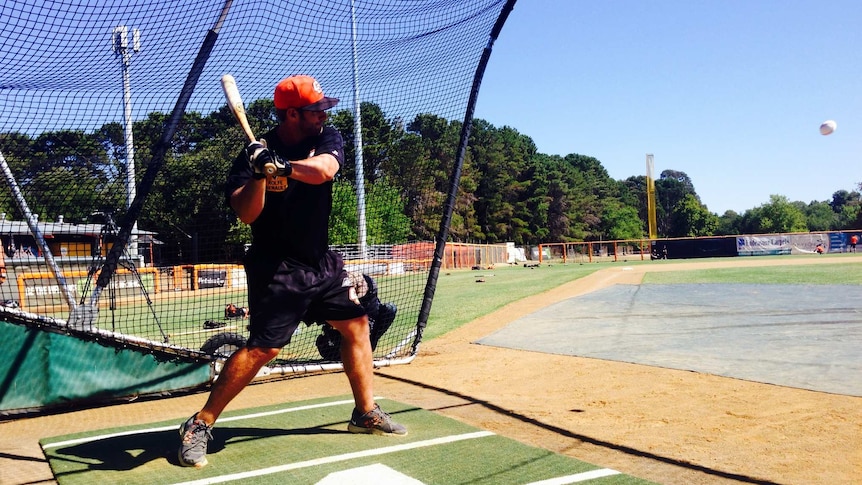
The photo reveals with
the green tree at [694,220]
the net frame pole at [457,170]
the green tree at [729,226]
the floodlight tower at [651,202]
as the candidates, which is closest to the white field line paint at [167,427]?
the net frame pole at [457,170]

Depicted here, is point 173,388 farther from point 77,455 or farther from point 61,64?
point 61,64

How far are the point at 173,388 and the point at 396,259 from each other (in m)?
3.63

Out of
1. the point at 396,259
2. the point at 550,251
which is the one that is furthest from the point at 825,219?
the point at 396,259

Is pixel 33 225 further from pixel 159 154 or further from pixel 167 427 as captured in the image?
pixel 167 427

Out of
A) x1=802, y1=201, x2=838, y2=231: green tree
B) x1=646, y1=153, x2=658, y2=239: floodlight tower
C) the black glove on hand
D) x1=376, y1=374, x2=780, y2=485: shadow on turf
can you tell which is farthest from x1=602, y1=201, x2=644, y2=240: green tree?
the black glove on hand

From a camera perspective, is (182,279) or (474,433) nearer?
(474,433)

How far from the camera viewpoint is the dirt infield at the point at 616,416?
3127 mm

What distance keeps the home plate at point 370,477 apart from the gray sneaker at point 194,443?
721 millimetres

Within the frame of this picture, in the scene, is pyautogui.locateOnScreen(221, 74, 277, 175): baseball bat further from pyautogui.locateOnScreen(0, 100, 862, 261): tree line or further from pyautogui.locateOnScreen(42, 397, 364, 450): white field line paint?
pyautogui.locateOnScreen(0, 100, 862, 261): tree line

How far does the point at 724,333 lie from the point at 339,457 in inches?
224

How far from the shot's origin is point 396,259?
8.37 meters

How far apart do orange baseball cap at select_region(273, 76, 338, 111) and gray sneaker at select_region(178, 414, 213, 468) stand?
170 cm

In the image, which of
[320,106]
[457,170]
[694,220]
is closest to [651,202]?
[457,170]

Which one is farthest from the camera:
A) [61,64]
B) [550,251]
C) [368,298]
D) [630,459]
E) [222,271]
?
[550,251]
